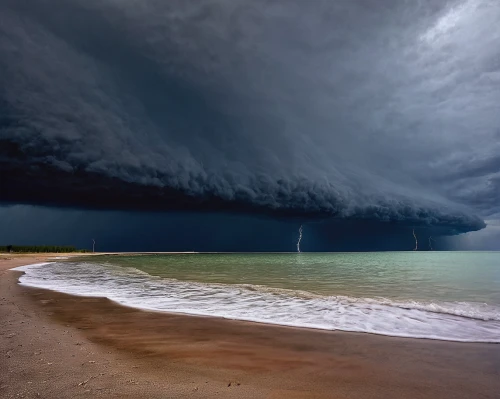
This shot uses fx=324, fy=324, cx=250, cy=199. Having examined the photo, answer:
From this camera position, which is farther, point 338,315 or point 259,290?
point 259,290

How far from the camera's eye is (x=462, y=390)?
466 centimetres

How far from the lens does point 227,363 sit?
19.0 feet

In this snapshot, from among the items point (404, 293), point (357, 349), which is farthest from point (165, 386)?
point (404, 293)

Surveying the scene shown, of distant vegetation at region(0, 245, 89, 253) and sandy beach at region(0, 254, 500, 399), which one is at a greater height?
sandy beach at region(0, 254, 500, 399)

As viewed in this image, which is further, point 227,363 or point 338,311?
point 338,311

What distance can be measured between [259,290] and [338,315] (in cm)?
→ 677

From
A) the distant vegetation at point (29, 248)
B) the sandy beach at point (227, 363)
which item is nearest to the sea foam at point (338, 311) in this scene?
the sandy beach at point (227, 363)

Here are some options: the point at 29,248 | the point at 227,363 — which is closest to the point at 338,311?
the point at 227,363

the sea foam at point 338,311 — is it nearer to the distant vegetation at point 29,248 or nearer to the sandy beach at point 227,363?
the sandy beach at point 227,363

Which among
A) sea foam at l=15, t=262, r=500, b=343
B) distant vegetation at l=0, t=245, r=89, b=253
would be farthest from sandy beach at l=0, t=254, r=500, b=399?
distant vegetation at l=0, t=245, r=89, b=253

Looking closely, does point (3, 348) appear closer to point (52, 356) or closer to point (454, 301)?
point (52, 356)

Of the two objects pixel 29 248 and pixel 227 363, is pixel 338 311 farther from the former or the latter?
pixel 29 248

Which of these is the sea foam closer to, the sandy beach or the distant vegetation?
the sandy beach

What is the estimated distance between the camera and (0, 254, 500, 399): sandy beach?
15.0 ft
